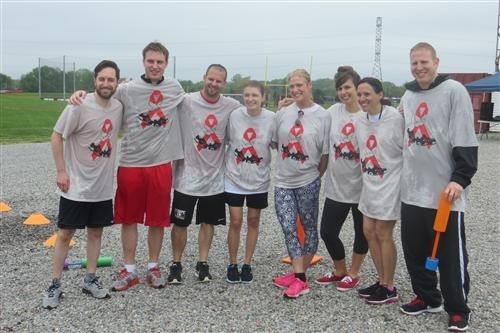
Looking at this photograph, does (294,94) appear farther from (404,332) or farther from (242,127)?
(404,332)

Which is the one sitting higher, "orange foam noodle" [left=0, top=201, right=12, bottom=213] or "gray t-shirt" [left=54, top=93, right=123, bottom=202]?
"gray t-shirt" [left=54, top=93, right=123, bottom=202]

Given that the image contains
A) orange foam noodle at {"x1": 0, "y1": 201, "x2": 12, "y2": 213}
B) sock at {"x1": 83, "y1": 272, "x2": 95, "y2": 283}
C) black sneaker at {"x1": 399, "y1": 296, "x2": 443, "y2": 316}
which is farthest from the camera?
orange foam noodle at {"x1": 0, "y1": 201, "x2": 12, "y2": 213}

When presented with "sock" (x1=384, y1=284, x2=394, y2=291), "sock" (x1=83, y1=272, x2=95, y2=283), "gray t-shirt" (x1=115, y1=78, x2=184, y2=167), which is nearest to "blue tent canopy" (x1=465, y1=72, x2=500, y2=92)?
"sock" (x1=384, y1=284, x2=394, y2=291)

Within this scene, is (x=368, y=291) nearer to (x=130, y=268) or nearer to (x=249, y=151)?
(x=249, y=151)

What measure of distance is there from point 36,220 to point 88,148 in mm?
3318

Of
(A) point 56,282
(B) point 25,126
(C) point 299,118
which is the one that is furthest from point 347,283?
(B) point 25,126

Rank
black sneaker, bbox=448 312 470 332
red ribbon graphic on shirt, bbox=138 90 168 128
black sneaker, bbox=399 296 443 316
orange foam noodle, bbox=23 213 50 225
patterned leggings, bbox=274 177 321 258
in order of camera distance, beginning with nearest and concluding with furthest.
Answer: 1. black sneaker, bbox=448 312 470 332
2. black sneaker, bbox=399 296 443 316
3. red ribbon graphic on shirt, bbox=138 90 168 128
4. patterned leggings, bbox=274 177 321 258
5. orange foam noodle, bbox=23 213 50 225

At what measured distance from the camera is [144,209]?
4887mm

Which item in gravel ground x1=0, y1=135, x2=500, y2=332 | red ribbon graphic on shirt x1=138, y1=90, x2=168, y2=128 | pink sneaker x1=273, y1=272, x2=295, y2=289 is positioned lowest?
gravel ground x1=0, y1=135, x2=500, y2=332

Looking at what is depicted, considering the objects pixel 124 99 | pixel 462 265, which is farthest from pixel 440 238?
pixel 124 99

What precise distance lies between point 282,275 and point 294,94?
1.91 metres

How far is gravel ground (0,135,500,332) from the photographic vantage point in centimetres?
408

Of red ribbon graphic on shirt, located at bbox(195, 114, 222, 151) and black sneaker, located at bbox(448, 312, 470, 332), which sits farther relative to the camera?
red ribbon graphic on shirt, located at bbox(195, 114, 222, 151)

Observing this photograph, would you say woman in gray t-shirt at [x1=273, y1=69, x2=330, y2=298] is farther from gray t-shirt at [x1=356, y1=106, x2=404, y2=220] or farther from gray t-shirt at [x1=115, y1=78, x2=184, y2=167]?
Result: gray t-shirt at [x1=115, y1=78, x2=184, y2=167]
